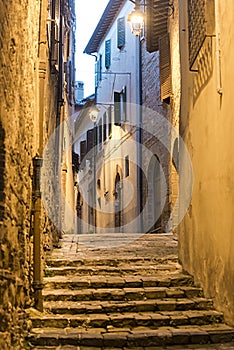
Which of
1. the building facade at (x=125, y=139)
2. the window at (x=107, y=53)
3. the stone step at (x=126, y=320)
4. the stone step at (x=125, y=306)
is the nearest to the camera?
the stone step at (x=126, y=320)

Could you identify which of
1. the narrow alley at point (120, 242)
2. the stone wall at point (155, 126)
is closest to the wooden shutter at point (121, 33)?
the stone wall at point (155, 126)

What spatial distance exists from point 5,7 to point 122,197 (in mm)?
18068

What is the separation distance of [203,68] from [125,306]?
3.44m

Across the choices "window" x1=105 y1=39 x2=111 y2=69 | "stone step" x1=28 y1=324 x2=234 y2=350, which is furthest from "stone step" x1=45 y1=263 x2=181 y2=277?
"window" x1=105 y1=39 x2=111 y2=69

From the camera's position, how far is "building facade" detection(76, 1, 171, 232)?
1752 cm

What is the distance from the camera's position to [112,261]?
880 cm

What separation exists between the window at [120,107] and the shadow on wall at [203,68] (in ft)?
45.9

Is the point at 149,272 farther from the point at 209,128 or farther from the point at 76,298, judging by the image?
the point at 209,128

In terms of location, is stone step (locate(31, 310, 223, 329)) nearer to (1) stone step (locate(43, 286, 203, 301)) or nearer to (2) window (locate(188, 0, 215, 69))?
(1) stone step (locate(43, 286, 203, 301))

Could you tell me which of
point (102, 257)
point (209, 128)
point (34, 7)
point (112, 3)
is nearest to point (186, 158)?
point (209, 128)

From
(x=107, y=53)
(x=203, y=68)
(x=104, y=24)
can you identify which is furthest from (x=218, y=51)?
(x=104, y=24)

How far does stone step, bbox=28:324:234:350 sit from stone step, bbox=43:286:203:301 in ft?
2.96

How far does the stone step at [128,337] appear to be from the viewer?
5727 millimetres

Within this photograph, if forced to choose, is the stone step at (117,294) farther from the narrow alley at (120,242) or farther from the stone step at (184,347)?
the stone step at (184,347)
